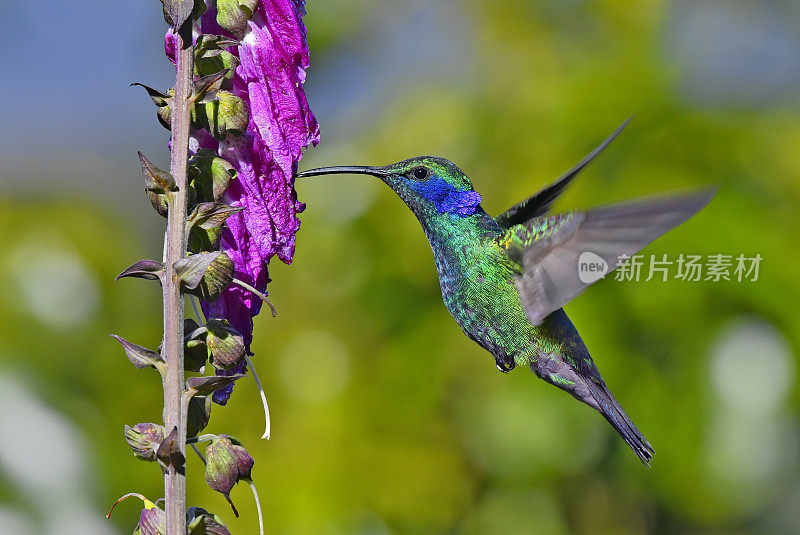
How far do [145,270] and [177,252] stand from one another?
4 centimetres

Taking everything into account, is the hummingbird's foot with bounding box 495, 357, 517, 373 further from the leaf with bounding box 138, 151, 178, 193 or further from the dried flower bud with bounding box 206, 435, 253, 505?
the leaf with bounding box 138, 151, 178, 193

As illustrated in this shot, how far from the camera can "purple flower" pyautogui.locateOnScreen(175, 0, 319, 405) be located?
46.3 inches

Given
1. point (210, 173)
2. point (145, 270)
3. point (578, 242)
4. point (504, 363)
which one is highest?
point (578, 242)

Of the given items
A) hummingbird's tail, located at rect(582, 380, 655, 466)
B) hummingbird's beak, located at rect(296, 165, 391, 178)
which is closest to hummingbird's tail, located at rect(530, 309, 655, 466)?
hummingbird's tail, located at rect(582, 380, 655, 466)

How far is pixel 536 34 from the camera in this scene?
3.57 m

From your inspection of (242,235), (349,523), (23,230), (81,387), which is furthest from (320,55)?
(242,235)

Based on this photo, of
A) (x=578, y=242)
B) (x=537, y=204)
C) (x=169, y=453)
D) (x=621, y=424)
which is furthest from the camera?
(x=621, y=424)

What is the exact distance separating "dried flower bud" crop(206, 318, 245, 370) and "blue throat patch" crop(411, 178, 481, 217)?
2.92 ft

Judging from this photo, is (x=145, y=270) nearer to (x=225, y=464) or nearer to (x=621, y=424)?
(x=225, y=464)

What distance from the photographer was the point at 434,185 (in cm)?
190

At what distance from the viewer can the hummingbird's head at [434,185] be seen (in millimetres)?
1896

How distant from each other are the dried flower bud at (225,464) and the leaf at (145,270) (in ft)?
0.72

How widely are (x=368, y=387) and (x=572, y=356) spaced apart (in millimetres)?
1182

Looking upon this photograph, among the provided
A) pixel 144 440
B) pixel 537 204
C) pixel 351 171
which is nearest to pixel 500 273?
pixel 537 204
